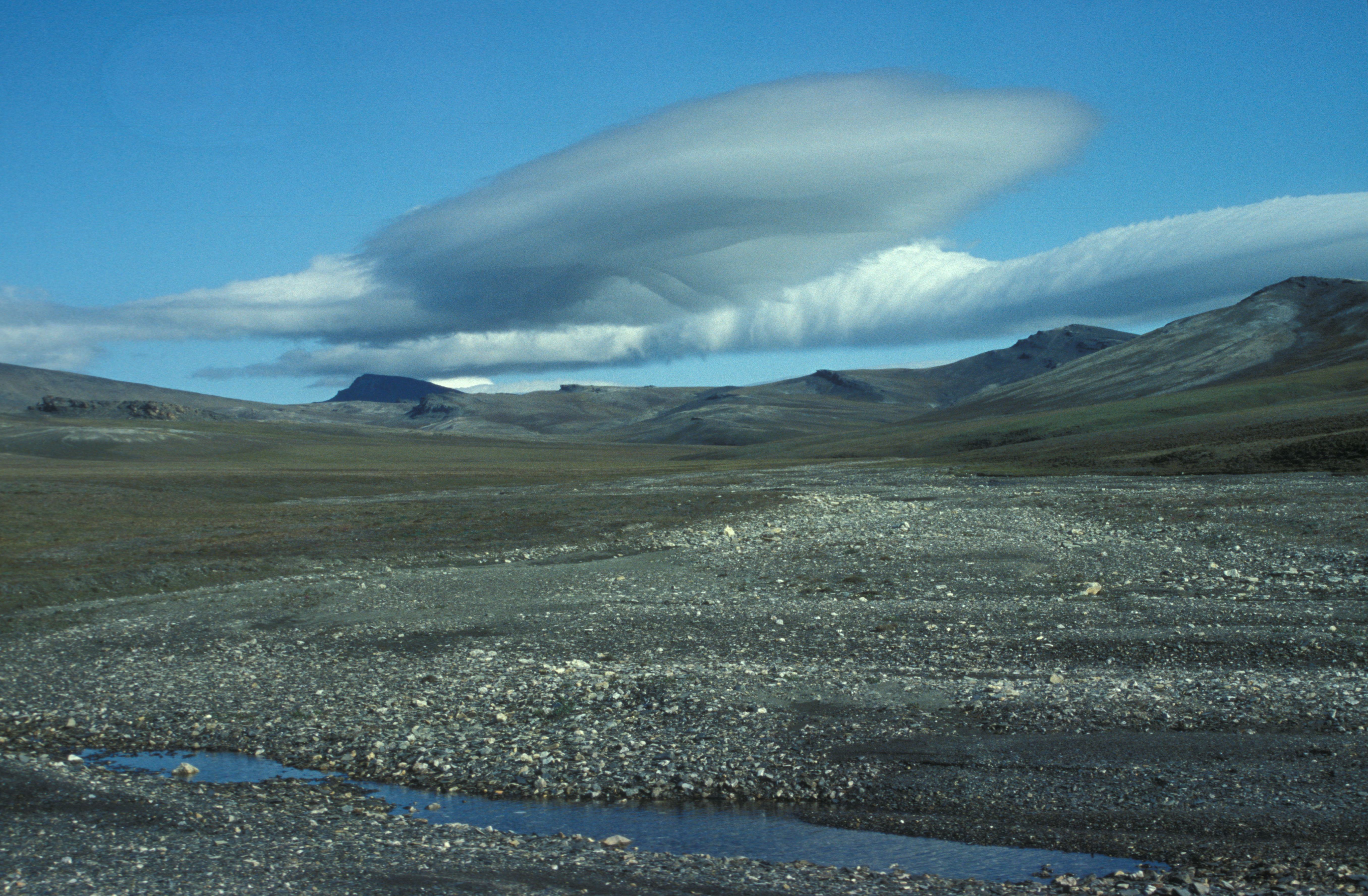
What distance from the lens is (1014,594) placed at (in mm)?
25969

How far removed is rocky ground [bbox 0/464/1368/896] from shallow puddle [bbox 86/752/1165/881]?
13.1 inches

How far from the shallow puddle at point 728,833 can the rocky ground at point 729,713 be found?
0.33 meters

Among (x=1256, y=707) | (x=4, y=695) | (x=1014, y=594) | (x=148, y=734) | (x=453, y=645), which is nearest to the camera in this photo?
(x=1256, y=707)

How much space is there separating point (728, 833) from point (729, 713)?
13.4 feet

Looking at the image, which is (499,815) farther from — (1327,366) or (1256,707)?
(1327,366)

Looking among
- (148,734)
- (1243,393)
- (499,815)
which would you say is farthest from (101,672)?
(1243,393)

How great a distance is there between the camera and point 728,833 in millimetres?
12367

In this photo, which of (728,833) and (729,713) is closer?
(728,833)

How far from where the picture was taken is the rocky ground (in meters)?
11.3

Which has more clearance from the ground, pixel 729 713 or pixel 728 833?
pixel 729 713

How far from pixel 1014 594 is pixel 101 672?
72.4 ft

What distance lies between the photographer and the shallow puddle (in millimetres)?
11203

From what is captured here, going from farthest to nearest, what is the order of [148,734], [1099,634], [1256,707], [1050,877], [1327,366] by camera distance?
1. [1327,366]
2. [1099,634]
3. [148,734]
4. [1256,707]
5. [1050,877]

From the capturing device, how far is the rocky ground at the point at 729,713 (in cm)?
1127
